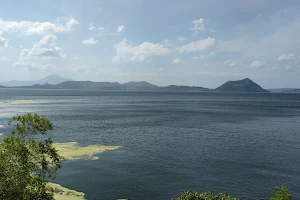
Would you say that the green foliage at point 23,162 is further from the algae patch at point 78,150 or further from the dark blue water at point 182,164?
the algae patch at point 78,150

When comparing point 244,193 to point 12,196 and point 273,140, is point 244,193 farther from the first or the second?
point 273,140

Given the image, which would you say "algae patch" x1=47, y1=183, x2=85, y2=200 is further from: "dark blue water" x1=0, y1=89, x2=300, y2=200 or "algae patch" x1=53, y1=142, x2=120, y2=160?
"algae patch" x1=53, y1=142, x2=120, y2=160

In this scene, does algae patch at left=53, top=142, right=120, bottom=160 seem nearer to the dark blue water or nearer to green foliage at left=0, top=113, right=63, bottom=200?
the dark blue water

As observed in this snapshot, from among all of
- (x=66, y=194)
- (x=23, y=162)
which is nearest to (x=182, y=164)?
(x=66, y=194)

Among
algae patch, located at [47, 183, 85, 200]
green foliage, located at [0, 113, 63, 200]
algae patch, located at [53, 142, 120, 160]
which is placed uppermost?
green foliage, located at [0, 113, 63, 200]

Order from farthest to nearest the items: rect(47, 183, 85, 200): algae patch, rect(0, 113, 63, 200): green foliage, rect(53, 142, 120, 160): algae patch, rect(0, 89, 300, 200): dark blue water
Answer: rect(53, 142, 120, 160): algae patch < rect(0, 89, 300, 200): dark blue water < rect(47, 183, 85, 200): algae patch < rect(0, 113, 63, 200): green foliage

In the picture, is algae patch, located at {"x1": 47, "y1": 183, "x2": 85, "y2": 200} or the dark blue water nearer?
algae patch, located at {"x1": 47, "y1": 183, "x2": 85, "y2": 200}

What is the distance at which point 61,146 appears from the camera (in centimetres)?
8869

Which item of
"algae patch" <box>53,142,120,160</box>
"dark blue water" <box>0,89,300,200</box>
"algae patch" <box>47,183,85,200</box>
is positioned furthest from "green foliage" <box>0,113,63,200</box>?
"algae patch" <box>53,142,120,160</box>

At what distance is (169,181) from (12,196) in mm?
43105

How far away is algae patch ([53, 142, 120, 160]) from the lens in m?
78.6

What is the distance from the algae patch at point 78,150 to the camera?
78.6m

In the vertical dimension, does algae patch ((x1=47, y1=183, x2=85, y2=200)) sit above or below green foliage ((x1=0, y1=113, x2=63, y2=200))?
below

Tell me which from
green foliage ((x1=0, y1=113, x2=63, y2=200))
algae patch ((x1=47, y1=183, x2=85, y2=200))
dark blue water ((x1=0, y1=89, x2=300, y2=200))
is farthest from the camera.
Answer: dark blue water ((x1=0, y1=89, x2=300, y2=200))
